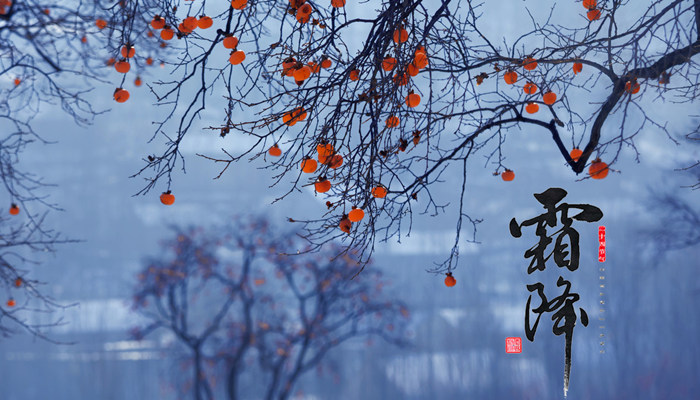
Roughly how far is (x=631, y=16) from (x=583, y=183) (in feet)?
3.98

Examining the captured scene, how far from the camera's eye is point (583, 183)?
4.75 m

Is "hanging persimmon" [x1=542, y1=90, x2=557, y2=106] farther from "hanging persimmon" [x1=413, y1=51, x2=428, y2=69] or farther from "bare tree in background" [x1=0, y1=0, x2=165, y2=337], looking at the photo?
"bare tree in background" [x1=0, y1=0, x2=165, y2=337]

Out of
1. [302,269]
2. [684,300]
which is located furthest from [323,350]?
[684,300]

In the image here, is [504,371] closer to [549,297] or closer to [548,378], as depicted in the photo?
[548,378]

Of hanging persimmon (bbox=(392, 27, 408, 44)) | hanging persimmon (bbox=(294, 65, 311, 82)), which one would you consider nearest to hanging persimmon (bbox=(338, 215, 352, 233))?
hanging persimmon (bbox=(294, 65, 311, 82))

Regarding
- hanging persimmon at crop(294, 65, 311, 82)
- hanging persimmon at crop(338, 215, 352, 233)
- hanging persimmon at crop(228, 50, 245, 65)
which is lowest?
hanging persimmon at crop(338, 215, 352, 233)

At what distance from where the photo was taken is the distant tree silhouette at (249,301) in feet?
14.5

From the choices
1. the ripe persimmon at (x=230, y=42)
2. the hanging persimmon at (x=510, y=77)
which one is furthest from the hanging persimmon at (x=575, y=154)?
the ripe persimmon at (x=230, y=42)

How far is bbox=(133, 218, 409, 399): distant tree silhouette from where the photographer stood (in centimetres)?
441

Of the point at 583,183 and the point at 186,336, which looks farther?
the point at 583,183

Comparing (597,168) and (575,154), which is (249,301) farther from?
(597,168)

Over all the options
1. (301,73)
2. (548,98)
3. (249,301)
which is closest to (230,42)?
(301,73)

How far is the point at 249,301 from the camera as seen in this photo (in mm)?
4453

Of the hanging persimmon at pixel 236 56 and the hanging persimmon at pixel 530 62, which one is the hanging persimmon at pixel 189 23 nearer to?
the hanging persimmon at pixel 236 56
